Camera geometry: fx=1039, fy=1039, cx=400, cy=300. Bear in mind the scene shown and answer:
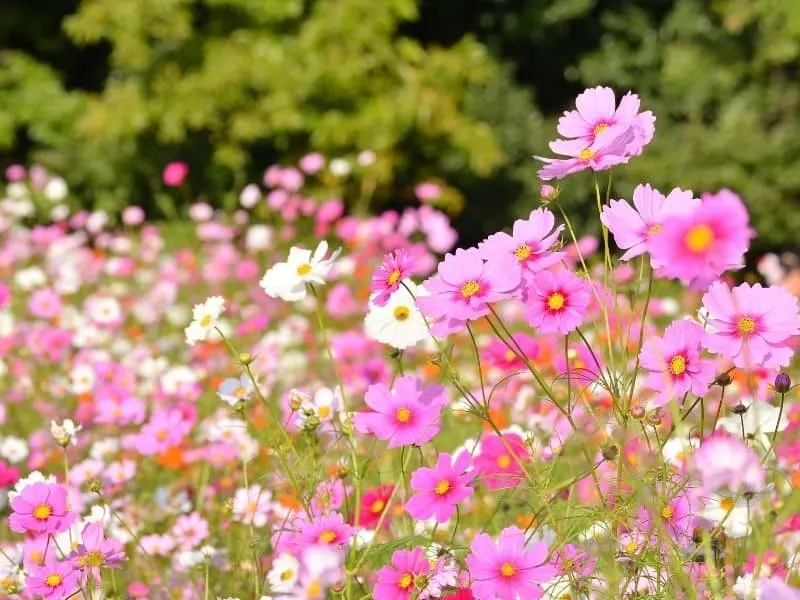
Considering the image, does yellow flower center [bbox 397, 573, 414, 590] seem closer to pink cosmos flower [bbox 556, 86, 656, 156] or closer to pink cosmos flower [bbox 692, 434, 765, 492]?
pink cosmos flower [bbox 692, 434, 765, 492]

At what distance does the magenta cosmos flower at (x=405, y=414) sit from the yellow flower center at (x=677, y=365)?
0.29m

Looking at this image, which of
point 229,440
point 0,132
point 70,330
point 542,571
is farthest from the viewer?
point 0,132

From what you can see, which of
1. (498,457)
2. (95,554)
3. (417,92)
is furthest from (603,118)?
(417,92)

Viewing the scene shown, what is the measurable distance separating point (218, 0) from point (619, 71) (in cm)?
330

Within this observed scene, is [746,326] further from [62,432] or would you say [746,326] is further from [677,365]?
[62,432]

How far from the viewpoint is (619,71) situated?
8.48 metres

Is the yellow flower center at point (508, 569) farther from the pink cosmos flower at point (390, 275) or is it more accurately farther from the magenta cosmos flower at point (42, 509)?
the magenta cosmos flower at point (42, 509)

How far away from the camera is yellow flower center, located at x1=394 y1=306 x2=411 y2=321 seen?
1.47m

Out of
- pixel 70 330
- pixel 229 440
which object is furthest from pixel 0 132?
pixel 229 440

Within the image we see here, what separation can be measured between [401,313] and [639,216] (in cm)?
37

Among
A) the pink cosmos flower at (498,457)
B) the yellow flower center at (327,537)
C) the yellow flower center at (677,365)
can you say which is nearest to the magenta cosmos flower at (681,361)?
the yellow flower center at (677,365)

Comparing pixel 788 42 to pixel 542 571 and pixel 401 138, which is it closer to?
pixel 401 138

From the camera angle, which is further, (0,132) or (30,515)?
(0,132)

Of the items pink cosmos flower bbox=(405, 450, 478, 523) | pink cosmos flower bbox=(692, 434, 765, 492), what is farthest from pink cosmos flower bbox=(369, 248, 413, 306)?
pink cosmos flower bbox=(692, 434, 765, 492)
